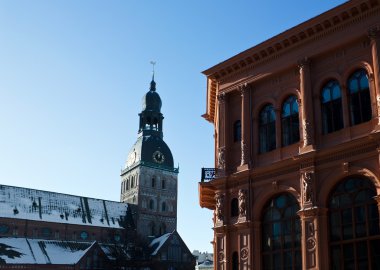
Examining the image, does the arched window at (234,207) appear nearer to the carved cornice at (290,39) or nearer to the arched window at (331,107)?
the arched window at (331,107)

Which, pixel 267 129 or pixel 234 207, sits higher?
pixel 267 129

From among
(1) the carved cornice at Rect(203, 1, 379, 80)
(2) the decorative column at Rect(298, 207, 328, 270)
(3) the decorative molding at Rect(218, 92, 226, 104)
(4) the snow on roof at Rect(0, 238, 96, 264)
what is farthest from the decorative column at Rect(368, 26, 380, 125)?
(4) the snow on roof at Rect(0, 238, 96, 264)

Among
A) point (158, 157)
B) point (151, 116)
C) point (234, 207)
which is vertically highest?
point (151, 116)

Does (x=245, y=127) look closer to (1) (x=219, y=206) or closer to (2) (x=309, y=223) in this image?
(1) (x=219, y=206)

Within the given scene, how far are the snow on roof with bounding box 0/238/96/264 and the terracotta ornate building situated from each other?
48.9 meters

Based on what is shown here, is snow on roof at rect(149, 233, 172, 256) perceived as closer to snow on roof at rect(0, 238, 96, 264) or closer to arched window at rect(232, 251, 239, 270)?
snow on roof at rect(0, 238, 96, 264)

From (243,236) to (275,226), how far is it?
5.27 ft

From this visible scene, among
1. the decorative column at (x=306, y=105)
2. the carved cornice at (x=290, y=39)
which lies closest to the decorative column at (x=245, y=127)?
the carved cornice at (x=290, y=39)

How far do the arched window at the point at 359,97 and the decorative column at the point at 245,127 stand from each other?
5512 mm

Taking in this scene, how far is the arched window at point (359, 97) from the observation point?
21848 mm

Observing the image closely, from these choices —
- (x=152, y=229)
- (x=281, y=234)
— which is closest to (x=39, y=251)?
(x=152, y=229)

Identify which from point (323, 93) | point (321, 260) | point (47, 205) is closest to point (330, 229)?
point (321, 260)

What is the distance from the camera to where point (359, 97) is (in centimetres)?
2227

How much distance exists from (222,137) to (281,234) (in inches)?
242
